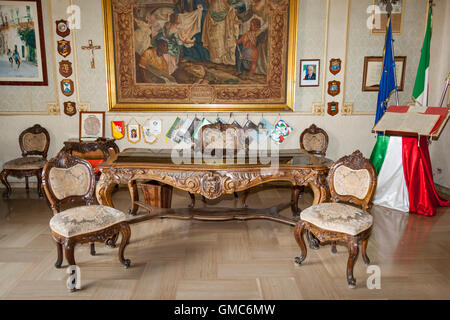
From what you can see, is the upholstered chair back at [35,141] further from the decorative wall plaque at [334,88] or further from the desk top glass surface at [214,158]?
the decorative wall plaque at [334,88]

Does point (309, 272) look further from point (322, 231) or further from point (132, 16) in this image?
point (132, 16)

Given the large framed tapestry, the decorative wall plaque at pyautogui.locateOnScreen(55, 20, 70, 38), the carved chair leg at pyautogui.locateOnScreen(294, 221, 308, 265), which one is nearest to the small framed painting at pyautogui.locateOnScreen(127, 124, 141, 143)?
the large framed tapestry

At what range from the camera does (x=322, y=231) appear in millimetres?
2922

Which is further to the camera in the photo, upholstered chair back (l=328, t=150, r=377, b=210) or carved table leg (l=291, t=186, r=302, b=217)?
carved table leg (l=291, t=186, r=302, b=217)

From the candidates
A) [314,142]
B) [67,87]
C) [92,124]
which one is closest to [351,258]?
[314,142]

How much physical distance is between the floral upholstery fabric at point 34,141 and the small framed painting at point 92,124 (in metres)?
0.68

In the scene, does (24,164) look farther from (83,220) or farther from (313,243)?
(313,243)

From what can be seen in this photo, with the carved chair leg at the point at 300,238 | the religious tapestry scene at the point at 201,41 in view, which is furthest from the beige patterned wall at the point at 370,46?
the carved chair leg at the point at 300,238

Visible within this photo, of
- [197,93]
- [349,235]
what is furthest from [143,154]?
[349,235]

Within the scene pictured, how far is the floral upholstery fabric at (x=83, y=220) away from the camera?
2.78 meters

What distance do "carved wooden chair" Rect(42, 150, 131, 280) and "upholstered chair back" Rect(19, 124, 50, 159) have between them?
10.3 ft

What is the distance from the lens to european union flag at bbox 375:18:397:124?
215 inches

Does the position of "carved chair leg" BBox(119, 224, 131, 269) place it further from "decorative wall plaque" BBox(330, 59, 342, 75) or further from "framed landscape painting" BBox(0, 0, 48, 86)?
"decorative wall plaque" BBox(330, 59, 342, 75)

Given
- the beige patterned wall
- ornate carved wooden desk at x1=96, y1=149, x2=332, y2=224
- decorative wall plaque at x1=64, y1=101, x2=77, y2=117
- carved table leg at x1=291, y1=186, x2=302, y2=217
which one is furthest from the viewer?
decorative wall plaque at x1=64, y1=101, x2=77, y2=117
